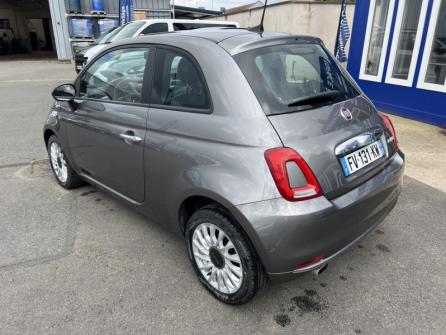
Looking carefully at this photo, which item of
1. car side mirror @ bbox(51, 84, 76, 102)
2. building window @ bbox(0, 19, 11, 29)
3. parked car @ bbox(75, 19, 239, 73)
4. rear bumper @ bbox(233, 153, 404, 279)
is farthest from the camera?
building window @ bbox(0, 19, 11, 29)

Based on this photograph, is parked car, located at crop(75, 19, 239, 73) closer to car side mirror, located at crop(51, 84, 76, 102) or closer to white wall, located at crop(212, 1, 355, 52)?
white wall, located at crop(212, 1, 355, 52)

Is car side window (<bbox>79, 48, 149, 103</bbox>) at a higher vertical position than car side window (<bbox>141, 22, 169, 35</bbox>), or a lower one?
lower

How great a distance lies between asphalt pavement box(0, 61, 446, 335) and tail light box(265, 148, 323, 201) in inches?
33.5

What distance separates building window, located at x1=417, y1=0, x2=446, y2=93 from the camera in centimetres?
612

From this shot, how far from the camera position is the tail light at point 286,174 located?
1.99m

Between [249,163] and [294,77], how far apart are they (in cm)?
77

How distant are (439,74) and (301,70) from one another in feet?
16.5

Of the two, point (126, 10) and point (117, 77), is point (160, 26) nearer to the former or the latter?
point (117, 77)

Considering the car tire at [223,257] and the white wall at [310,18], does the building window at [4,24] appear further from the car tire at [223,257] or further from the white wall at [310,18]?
the car tire at [223,257]

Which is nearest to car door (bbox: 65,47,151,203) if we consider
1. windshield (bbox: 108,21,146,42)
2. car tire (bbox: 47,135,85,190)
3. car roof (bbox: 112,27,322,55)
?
car roof (bbox: 112,27,322,55)

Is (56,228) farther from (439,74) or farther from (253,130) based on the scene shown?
(439,74)

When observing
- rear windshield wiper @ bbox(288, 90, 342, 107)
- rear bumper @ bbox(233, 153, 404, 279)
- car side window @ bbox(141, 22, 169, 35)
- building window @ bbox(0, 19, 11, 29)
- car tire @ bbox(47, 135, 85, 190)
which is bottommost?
car tire @ bbox(47, 135, 85, 190)

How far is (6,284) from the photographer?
2.66 meters

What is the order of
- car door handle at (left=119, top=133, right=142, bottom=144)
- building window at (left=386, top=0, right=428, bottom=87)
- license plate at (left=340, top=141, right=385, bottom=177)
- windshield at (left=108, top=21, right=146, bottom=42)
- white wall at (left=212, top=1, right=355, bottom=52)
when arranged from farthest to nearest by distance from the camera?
white wall at (left=212, top=1, right=355, bottom=52)
windshield at (left=108, top=21, right=146, bottom=42)
building window at (left=386, top=0, right=428, bottom=87)
car door handle at (left=119, top=133, right=142, bottom=144)
license plate at (left=340, top=141, right=385, bottom=177)
